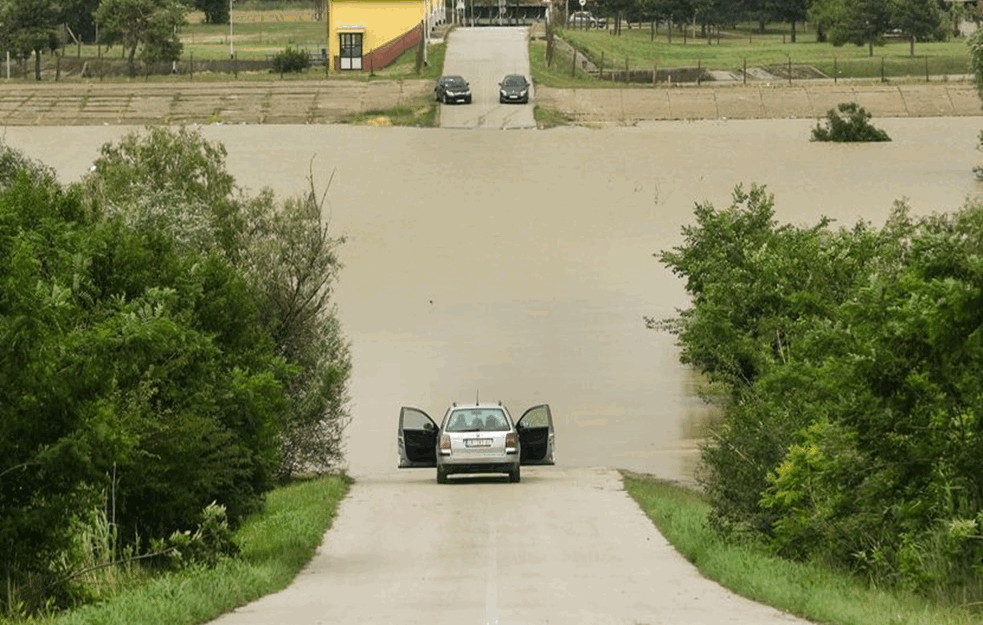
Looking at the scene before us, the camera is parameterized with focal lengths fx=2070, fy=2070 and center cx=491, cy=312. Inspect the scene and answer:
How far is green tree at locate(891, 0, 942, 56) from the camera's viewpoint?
5079 inches

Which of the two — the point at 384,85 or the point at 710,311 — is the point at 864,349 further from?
the point at 384,85

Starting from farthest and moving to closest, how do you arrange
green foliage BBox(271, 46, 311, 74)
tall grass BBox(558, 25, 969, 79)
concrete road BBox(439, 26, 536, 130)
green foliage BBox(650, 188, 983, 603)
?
1. tall grass BBox(558, 25, 969, 79)
2. green foliage BBox(271, 46, 311, 74)
3. concrete road BBox(439, 26, 536, 130)
4. green foliage BBox(650, 188, 983, 603)

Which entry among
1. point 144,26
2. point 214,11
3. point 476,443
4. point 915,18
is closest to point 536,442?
point 476,443

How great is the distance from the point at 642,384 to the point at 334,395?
16.3 m

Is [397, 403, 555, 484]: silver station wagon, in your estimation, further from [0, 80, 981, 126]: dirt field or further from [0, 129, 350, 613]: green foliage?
[0, 80, 981, 126]: dirt field

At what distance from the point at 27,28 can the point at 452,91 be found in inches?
1159

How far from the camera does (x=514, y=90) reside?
101312 millimetres

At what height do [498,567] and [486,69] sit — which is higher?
[486,69]

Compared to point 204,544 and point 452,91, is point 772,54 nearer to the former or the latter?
point 452,91

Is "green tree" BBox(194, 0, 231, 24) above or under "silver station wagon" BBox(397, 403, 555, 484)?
above

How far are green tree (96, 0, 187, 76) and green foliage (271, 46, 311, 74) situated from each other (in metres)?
6.75

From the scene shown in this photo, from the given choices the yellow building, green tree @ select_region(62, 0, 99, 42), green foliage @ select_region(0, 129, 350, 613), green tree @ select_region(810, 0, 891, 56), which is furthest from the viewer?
green tree @ select_region(810, 0, 891, 56)

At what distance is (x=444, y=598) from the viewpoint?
19969mm

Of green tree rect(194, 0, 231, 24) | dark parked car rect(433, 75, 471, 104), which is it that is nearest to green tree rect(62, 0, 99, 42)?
green tree rect(194, 0, 231, 24)
